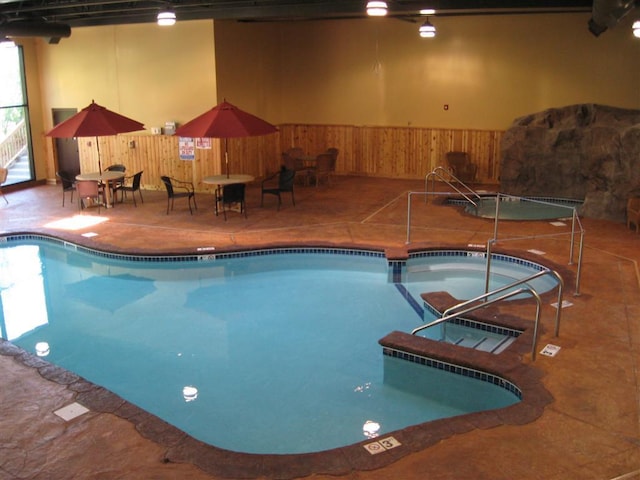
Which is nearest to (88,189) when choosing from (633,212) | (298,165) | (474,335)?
(298,165)

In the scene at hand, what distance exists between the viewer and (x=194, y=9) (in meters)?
13.5

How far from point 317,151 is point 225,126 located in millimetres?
6690

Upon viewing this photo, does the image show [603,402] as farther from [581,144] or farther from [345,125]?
[345,125]

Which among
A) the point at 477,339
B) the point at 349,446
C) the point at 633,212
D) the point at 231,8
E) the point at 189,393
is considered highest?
the point at 231,8

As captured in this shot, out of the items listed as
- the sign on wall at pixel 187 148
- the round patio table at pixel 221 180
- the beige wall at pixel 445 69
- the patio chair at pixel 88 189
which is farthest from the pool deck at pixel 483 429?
the sign on wall at pixel 187 148

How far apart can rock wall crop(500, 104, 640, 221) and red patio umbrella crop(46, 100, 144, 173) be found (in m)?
8.37

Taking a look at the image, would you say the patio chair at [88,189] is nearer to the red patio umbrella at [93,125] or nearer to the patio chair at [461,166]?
the red patio umbrella at [93,125]

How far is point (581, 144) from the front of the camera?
13.9 meters

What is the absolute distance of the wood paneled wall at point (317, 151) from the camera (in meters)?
15.9

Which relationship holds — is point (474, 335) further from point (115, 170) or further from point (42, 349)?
point (115, 170)

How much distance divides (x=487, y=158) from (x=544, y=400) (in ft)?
38.4

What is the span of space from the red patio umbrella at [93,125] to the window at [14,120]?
438cm

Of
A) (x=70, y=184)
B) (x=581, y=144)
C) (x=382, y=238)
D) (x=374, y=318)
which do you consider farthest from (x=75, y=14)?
(x=581, y=144)

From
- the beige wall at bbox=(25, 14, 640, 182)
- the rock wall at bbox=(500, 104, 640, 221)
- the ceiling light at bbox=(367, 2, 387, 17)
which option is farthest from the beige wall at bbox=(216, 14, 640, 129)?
the ceiling light at bbox=(367, 2, 387, 17)
